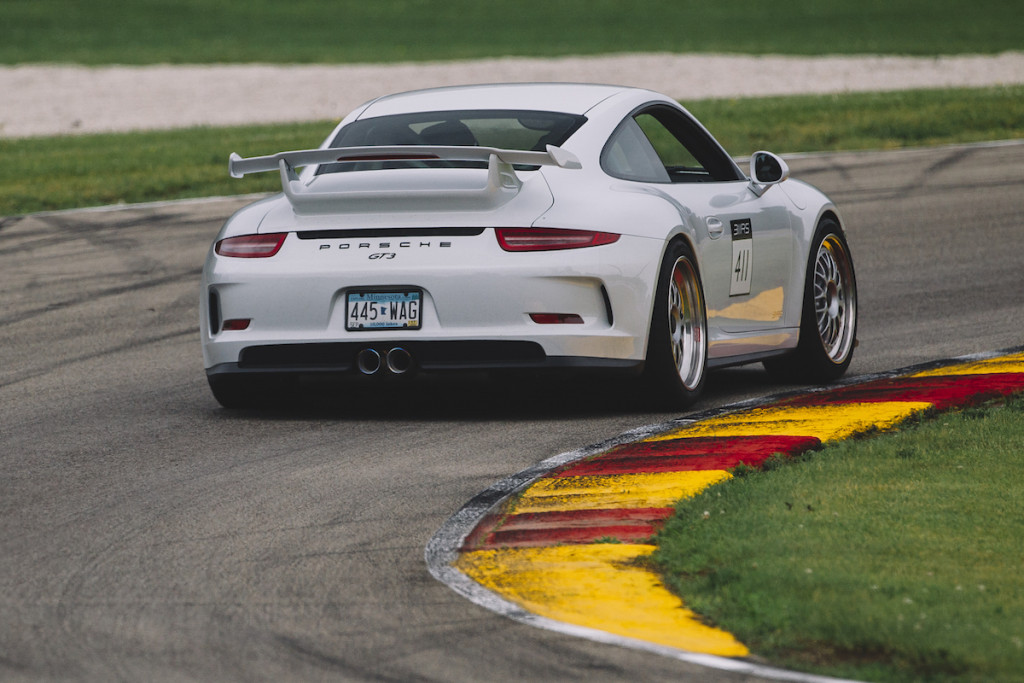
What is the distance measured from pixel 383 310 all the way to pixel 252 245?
692 mm

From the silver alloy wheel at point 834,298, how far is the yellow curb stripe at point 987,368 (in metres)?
0.60

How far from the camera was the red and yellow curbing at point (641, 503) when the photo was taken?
14.0 feet

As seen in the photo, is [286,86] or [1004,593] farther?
[286,86]

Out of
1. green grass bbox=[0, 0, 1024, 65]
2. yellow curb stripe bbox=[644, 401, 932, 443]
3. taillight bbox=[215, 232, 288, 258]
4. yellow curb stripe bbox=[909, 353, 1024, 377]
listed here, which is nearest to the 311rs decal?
yellow curb stripe bbox=[644, 401, 932, 443]

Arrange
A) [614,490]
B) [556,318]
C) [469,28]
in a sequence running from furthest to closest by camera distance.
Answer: [469,28] → [556,318] → [614,490]

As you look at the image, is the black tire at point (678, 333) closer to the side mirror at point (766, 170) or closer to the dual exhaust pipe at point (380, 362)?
the side mirror at point (766, 170)

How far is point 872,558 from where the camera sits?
4.52 meters

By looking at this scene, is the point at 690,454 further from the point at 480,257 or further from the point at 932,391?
the point at 932,391

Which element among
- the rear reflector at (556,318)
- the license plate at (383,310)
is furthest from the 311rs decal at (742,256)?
the license plate at (383,310)

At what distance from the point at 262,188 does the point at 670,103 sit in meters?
9.25

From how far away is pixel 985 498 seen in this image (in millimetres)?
5227

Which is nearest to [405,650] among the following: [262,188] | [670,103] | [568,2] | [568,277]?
[568,277]

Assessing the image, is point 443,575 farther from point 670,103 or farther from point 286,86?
point 286,86

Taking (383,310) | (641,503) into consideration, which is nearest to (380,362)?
(383,310)
